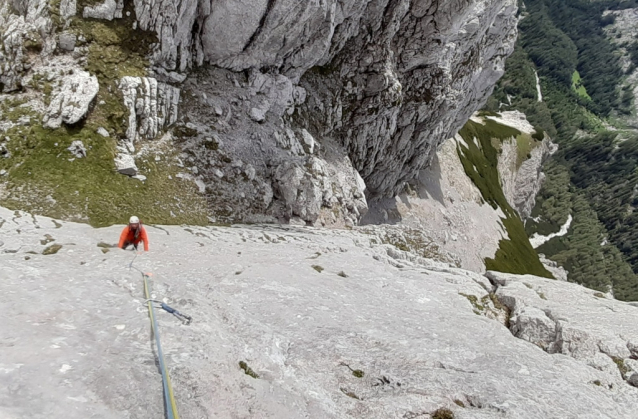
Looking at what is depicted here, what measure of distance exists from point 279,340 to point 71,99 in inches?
1215

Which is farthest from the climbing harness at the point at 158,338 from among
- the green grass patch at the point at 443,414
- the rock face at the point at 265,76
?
the rock face at the point at 265,76

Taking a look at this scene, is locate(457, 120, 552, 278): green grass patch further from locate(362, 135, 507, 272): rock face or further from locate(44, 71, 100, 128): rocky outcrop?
locate(44, 71, 100, 128): rocky outcrop

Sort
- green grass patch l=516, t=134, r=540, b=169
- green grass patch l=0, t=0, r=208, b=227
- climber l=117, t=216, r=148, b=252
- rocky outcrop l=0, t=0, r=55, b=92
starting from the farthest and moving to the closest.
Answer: green grass patch l=516, t=134, r=540, b=169
rocky outcrop l=0, t=0, r=55, b=92
green grass patch l=0, t=0, r=208, b=227
climber l=117, t=216, r=148, b=252

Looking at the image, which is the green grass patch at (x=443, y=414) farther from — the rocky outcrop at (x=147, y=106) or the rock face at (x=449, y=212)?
the rock face at (x=449, y=212)

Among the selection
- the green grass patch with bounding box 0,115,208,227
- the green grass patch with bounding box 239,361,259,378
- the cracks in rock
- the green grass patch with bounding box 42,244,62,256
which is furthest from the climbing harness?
the cracks in rock

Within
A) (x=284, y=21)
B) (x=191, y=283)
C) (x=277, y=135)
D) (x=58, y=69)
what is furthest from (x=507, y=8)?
(x=191, y=283)

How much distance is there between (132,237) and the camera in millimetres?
21047

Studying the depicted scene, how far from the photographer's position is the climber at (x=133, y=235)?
20525 mm

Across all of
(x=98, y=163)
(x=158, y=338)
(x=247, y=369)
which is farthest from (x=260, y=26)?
(x=247, y=369)

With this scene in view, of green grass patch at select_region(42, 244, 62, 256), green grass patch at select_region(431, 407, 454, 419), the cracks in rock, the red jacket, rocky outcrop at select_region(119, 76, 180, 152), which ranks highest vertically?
the cracks in rock

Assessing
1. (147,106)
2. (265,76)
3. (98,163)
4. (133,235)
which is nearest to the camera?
(133,235)

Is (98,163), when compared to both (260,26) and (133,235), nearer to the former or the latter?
(133,235)

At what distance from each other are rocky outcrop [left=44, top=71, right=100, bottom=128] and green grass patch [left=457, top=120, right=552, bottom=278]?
9914 cm

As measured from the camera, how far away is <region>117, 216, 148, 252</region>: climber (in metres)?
20.5
